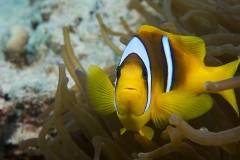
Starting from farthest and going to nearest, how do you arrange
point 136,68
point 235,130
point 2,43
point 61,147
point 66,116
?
point 2,43, point 66,116, point 61,147, point 136,68, point 235,130

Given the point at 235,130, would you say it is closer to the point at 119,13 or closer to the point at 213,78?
the point at 213,78

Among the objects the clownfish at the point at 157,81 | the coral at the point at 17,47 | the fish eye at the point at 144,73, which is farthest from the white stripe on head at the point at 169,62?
the coral at the point at 17,47

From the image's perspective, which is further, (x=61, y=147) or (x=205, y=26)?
(x=205, y=26)

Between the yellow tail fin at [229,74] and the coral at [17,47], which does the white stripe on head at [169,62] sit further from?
the coral at [17,47]

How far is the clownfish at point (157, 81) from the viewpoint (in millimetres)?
789

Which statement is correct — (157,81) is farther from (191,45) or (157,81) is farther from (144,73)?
(191,45)

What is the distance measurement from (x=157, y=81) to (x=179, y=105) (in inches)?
3.4

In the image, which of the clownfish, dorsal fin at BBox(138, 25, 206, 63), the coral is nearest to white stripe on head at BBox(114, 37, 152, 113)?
the clownfish

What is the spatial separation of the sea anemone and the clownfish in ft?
0.22

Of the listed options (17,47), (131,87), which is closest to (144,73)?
(131,87)

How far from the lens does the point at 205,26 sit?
1443 millimetres

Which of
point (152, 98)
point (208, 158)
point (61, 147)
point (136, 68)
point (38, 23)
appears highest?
point (38, 23)

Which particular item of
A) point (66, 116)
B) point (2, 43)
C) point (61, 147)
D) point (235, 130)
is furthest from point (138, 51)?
point (2, 43)

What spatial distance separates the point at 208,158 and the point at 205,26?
684 mm
